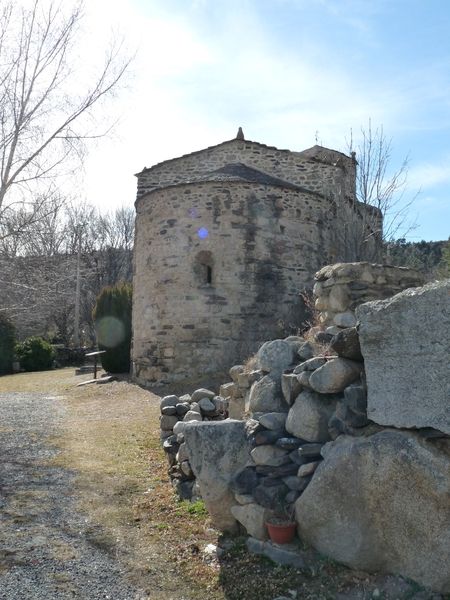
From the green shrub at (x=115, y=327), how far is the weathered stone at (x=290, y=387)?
45.7ft

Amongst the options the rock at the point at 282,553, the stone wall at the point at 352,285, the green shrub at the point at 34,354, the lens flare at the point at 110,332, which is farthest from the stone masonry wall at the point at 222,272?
the green shrub at the point at 34,354

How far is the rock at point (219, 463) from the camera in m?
3.96

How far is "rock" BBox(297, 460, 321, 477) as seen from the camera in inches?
139

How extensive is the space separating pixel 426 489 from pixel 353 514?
1.69ft

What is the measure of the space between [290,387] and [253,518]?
38.4 inches

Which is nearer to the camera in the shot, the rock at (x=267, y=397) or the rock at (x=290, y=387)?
the rock at (x=290, y=387)

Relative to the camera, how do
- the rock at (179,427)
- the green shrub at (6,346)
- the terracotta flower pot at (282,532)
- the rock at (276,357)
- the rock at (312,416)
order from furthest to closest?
the green shrub at (6,346) < the rock at (179,427) < the rock at (276,357) < the rock at (312,416) < the terracotta flower pot at (282,532)

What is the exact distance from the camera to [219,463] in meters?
4.02

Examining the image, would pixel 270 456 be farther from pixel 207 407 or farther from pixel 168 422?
pixel 168 422

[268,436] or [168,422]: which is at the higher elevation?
[268,436]

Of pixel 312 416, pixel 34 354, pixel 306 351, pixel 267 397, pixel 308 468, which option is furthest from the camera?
pixel 34 354

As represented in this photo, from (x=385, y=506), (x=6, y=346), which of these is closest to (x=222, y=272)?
(x=385, y=506)

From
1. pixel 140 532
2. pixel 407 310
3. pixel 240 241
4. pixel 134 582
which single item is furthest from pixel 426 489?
pixel 240 241

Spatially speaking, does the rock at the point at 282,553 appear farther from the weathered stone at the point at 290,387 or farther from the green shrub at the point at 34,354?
the green shrub at the point at 34,354
